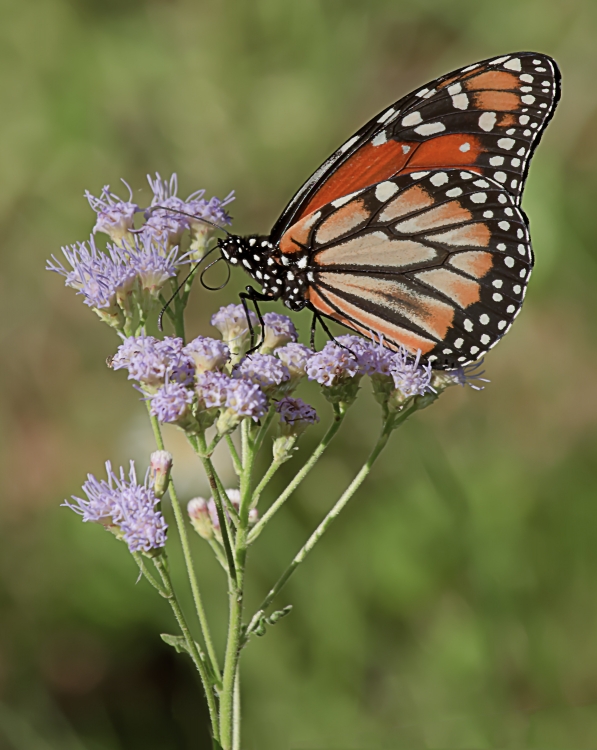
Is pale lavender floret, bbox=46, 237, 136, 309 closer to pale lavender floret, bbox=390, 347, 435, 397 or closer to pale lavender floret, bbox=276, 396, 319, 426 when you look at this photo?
pale lavender floret, bbox=276, 396, 319, 426

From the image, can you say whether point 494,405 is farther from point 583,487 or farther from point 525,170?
point 525,170

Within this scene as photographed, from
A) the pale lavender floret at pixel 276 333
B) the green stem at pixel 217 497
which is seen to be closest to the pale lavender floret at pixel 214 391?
the green stem at pixel 217 497

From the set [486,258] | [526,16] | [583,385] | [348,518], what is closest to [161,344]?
[486,258]

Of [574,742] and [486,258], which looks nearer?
[486,258]

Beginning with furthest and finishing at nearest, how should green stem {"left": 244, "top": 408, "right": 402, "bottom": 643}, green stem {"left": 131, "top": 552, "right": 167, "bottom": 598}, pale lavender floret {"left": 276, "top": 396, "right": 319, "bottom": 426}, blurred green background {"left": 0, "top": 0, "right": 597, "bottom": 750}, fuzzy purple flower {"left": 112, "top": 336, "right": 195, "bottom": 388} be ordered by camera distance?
blurred green background {"left": 0, "top": 0, "right": 597, "bottom": 750}
pale lavender floret {"left": 276, "top": 396, "right": 319, "bottom": 426}
fuzzy purple flower {"left": 112, "top": 336, "right": 195, "bottom": 388}
green stem {"left": 244, "top": 408, "right": 402, "bottom": 643}
green stem {"left": 131, "top": 552, "right": 167, "bottom": 598}

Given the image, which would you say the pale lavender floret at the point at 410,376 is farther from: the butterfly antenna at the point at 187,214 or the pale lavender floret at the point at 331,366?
the butterfly antenna at the point at 187,214

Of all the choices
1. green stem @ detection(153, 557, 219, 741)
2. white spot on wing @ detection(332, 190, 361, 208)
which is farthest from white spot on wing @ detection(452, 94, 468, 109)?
green stem @ detection(153, 557, 219, 741)
